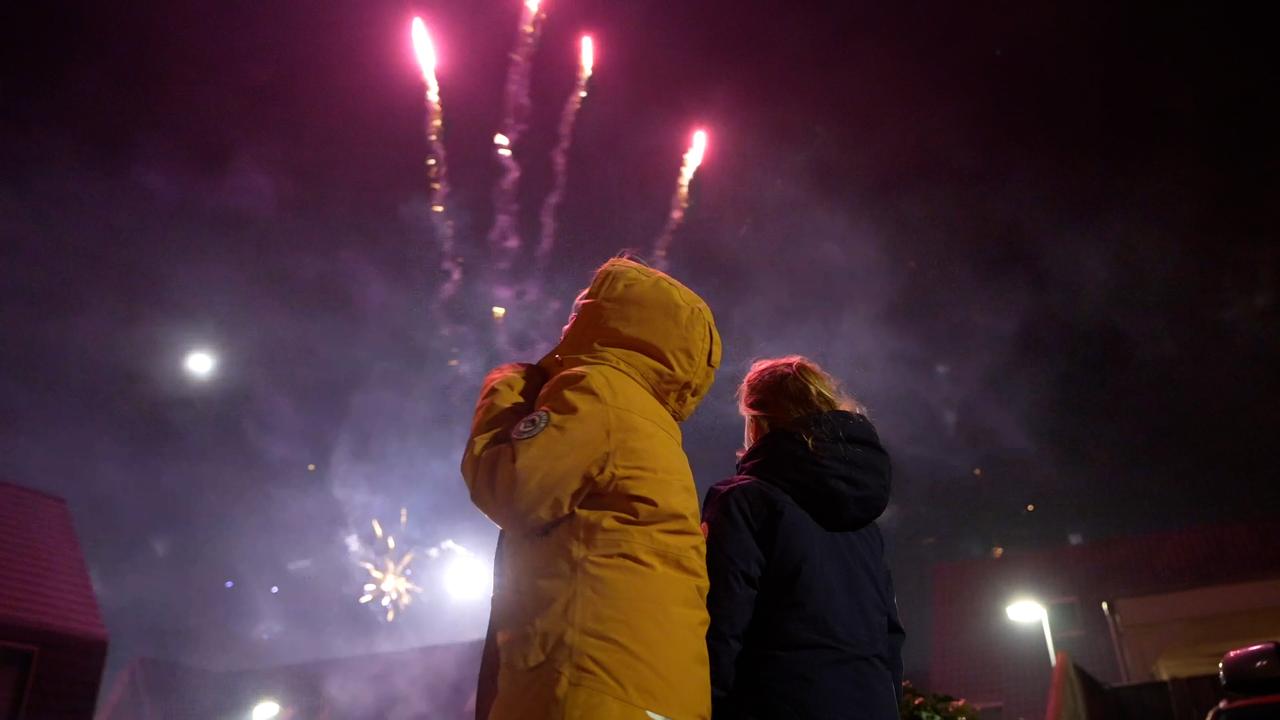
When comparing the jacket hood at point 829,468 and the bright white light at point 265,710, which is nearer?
the jacket hood at point 829,468

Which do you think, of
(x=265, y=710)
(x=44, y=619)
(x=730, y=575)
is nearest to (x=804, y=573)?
(x=730, y=575)

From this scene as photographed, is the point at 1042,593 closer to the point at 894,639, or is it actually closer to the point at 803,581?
the point at 894,639

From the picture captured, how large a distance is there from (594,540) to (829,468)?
3.12ft

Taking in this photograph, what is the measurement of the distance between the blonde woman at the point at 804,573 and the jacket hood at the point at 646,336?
1.27 feet

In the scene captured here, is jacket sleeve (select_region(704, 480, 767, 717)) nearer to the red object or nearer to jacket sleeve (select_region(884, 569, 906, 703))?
jacket sleeve (select_region(884, 569, 906, 703))

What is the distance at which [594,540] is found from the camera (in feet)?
7.36

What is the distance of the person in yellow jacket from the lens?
208 cm

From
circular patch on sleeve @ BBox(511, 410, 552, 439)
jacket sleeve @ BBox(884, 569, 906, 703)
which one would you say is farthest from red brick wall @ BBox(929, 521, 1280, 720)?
circular patch on sleeve @ BBox(511, 410, 552, 439)

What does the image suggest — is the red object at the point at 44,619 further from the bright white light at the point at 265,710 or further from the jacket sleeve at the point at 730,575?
the jacket sleeve at the point at 730,575

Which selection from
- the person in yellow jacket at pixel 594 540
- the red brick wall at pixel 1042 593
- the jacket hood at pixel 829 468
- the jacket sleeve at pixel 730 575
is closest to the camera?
the person in yellow jacket at pixel 594 540

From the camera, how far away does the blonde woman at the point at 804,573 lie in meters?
2.45

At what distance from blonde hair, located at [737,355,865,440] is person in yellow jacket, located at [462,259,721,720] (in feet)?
2.04

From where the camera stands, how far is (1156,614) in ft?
68.1

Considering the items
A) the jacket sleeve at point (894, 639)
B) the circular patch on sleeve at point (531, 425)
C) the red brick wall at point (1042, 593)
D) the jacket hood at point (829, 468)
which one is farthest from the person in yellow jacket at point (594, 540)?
the red brick wall at point (1042, 593)
